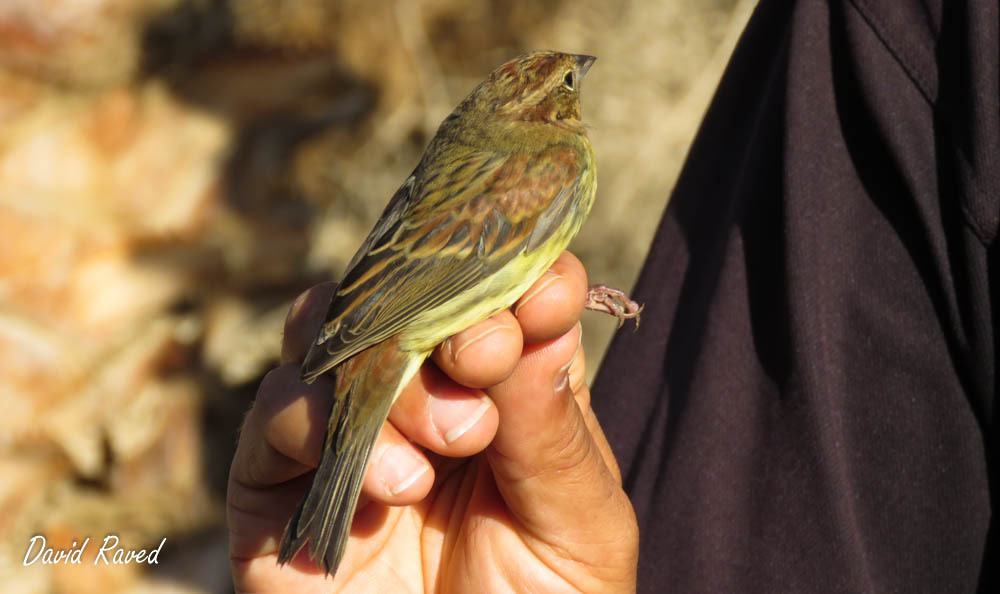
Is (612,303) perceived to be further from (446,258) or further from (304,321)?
(304,321)

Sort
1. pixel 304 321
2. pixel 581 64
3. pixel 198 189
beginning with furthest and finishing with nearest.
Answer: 1. pixel 198 189
2. pixel 581 64
3. pixel 304 321

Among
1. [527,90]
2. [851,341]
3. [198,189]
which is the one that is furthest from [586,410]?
[198,189]

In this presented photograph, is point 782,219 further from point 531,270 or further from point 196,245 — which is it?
point 196,245

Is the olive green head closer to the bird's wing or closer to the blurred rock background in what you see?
the bird's wing

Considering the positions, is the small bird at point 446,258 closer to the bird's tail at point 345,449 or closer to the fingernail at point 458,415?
the bird's tail at point 345,449

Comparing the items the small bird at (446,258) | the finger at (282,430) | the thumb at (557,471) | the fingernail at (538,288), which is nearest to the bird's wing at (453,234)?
the small bird at (446,258)

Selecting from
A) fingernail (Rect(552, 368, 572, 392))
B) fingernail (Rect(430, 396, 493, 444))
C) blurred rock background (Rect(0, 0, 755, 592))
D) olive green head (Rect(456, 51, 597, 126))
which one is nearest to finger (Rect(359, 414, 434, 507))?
fingernail (Rect(430, 396, 493, 444))
